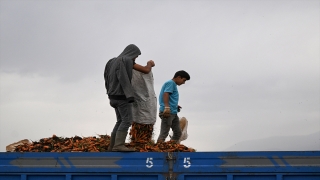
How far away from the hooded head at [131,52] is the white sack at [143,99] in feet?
2.40

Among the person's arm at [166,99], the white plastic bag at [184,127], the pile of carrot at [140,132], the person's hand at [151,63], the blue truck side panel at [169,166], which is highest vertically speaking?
the person's hand at [151,63]

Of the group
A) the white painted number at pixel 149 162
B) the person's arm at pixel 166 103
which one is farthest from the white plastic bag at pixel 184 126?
the white painted number at pixel 149 162

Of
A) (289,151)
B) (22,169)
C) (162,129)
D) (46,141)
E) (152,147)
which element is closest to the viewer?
(289,151)

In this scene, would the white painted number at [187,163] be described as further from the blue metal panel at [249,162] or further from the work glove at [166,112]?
the work glove at [166,112]

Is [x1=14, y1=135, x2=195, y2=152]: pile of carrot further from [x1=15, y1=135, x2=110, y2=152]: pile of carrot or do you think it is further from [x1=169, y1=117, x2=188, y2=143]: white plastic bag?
[x1=169, y1=117, x2=188, y2=143]: white plastic bag

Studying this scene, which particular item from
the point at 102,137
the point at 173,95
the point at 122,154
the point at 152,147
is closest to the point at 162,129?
the point at 173,95

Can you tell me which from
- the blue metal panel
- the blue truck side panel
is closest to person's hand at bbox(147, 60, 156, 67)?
the blue truck side panel

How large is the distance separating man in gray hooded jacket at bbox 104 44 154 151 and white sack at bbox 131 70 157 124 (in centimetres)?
76

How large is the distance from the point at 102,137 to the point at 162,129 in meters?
1.20

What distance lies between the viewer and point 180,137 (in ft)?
31.5

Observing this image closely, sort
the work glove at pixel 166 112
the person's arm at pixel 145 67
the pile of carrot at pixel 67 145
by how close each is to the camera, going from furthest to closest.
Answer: the work glove at pixel 166 112, the person's arm at pixel 145 67, the pile of carrot at pixel 67 145

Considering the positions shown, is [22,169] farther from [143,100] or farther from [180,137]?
[180,137]

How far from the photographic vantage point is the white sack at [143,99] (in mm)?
8188

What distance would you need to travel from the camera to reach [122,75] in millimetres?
7195
